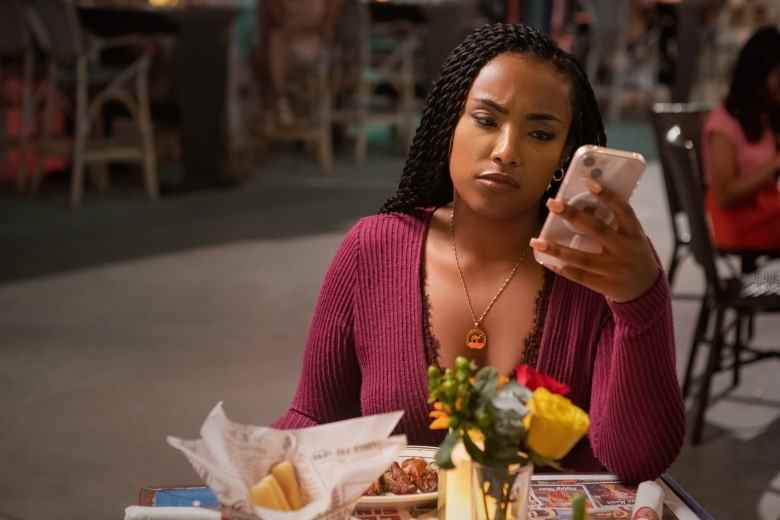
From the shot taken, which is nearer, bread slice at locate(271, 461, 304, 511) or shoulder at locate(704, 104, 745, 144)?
bread slice at locate(271, 461, 304, 511)

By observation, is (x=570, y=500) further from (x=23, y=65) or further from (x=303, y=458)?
(x=23, y=65)

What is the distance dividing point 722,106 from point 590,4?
727 cm

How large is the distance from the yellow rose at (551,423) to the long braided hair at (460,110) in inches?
22.1

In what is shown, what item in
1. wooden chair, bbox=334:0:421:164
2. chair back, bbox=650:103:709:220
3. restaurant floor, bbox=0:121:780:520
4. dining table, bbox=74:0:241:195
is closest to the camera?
restaurant floor, bbox=0:121:780:520

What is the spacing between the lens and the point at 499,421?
90cm

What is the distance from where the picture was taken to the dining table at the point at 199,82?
6551 millimetres

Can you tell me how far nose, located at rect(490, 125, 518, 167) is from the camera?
1.29m

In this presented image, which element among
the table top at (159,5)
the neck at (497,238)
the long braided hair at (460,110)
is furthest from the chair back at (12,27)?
the neck at (497,238)

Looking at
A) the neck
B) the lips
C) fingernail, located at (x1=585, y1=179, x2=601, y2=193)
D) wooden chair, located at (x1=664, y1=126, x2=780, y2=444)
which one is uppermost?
fingernail, located at (x1=585, y1=179, x2=601, y2=193)

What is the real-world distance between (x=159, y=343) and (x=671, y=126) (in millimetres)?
1904

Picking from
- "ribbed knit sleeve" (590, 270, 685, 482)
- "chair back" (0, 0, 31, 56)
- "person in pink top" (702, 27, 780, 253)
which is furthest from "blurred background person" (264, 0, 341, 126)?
"ribbed knit sleeve" (590, 270, 685, 482)

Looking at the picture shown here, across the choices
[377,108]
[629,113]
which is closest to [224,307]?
[377,108]

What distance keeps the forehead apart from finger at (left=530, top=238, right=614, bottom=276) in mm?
274

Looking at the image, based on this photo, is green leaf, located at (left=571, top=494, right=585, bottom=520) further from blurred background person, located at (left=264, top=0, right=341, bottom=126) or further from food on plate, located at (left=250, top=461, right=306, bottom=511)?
blurred background person, located at (left=264, top=0, right=341, bottom=126)
